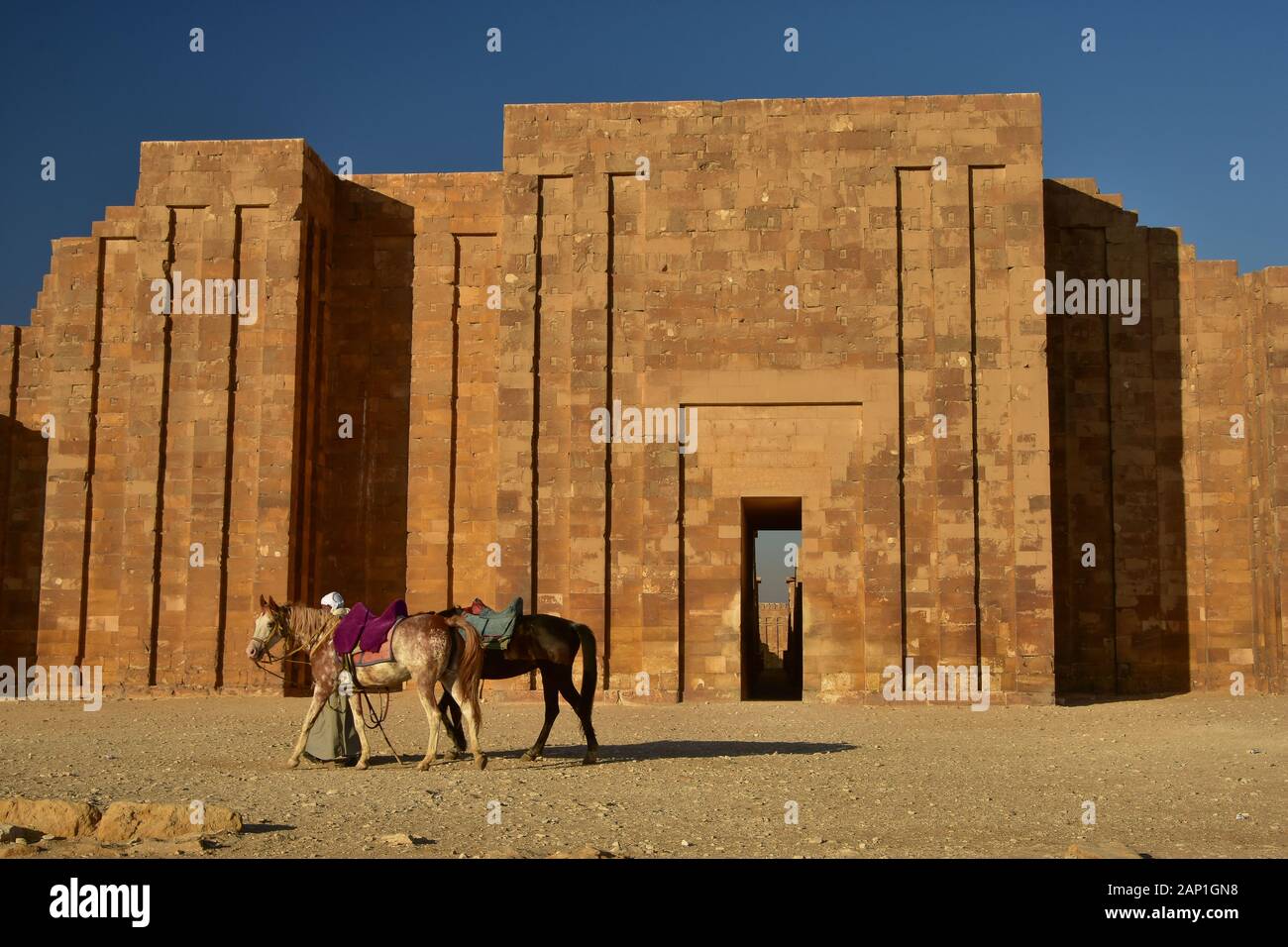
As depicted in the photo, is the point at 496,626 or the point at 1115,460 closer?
the point at 496,626

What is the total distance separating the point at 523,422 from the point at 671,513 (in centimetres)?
268

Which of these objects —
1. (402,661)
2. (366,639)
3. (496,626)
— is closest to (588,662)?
(496,626)

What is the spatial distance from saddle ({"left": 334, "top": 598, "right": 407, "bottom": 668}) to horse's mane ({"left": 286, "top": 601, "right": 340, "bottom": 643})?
0.61 feet

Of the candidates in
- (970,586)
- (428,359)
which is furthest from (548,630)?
(428,359)

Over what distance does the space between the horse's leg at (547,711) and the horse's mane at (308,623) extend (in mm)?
2130

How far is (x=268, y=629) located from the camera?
40.9ft

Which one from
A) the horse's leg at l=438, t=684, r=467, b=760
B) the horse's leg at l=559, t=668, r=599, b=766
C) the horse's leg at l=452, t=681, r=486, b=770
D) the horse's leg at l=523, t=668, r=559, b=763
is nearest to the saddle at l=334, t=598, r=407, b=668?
the horse's leg at l=452, t=681, r=486, b=770

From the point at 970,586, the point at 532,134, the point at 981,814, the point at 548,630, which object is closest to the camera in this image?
the point at 981,814

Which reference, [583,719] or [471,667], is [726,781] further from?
[471,667]

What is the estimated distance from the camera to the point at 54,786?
1074cm

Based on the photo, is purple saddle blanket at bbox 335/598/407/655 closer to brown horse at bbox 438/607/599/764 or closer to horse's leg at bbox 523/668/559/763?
brown horse at bbox 438/607/599/764

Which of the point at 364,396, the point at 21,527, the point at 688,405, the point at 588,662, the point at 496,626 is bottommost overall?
the point at 588,662

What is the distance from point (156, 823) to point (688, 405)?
1297 centimetres
